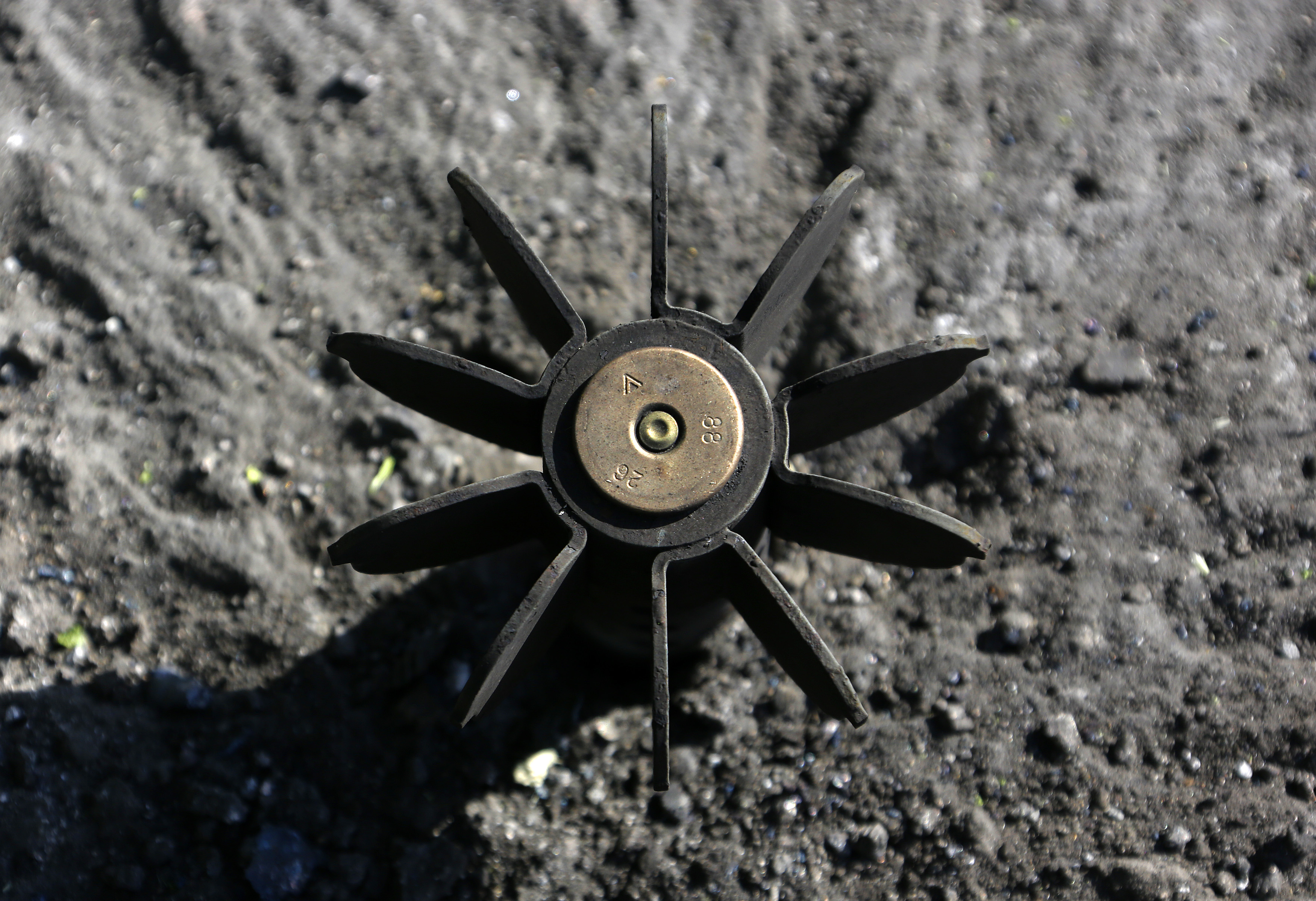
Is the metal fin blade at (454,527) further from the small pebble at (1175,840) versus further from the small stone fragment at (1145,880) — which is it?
the small pebble at (1175,840)

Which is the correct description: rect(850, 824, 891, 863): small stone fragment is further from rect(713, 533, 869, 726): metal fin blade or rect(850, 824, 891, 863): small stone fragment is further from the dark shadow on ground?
rect(713, 533, 869, 726): metal fin blade

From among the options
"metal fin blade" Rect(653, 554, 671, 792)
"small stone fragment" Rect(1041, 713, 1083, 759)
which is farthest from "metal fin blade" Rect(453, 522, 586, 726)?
"small stone fragment" Rect(1041, 713, 1083, 759)

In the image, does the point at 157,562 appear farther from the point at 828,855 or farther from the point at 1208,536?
the point at 1208,536

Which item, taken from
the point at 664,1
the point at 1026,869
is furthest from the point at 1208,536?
the point at 664,1

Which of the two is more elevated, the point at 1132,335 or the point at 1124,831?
the point at 1132,335

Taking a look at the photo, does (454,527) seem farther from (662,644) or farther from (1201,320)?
(1201,320)

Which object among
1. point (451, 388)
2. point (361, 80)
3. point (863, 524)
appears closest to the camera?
point (863, 524)

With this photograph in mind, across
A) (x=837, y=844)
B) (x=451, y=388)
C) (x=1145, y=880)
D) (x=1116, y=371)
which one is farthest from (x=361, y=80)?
(x=1145, y=880)
